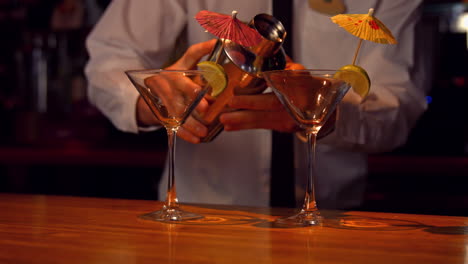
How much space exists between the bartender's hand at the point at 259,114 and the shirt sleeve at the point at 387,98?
0.26 metres

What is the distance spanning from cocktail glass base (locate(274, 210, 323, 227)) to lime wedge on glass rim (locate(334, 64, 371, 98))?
0.71 feet

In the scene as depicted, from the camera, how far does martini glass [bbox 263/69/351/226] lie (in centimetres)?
89

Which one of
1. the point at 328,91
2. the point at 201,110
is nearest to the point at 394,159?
the point at 201,110

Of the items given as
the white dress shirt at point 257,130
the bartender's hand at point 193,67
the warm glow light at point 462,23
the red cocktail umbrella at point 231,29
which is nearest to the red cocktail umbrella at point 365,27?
the red cocktail umbrella at point 231,29

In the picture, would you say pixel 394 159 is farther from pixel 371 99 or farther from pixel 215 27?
pixel 215 27

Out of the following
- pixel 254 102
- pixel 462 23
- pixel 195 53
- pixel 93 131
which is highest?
pixel 462 23

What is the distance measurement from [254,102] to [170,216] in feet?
1.05

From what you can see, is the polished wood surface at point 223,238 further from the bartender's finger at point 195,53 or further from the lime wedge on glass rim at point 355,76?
the bartender's finger at point 195,53

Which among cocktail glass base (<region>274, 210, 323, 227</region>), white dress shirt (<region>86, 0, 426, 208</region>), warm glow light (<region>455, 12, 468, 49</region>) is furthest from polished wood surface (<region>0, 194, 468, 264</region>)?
warm glow light (<region>455, 12, 468, 49</region>)

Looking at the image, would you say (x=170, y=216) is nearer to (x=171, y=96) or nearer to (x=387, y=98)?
(x=171, y=96)

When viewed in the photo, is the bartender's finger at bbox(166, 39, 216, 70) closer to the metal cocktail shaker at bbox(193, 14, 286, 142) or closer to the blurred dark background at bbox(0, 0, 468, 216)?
the metal cocktail shaker at bbox(193, 14, 286, 142)

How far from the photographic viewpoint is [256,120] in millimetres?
1263

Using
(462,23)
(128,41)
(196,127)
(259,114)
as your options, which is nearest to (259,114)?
(259,114)

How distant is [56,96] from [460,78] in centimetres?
234
